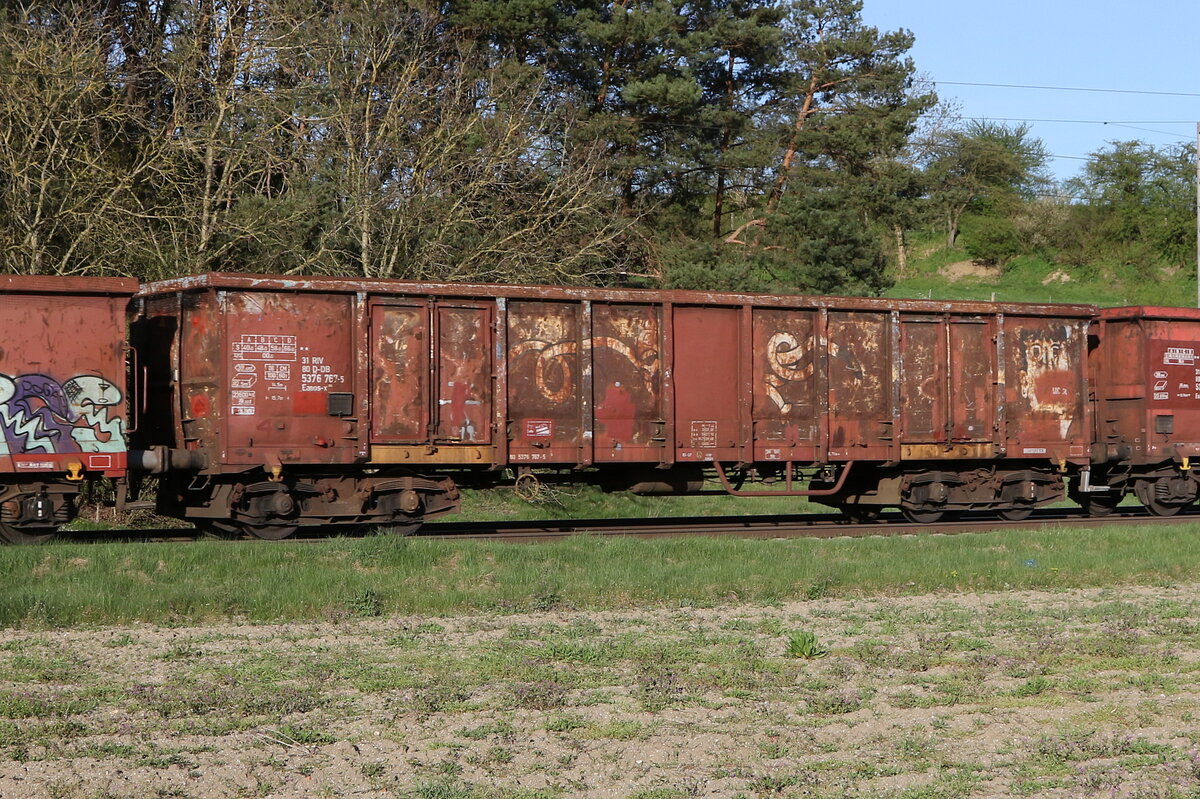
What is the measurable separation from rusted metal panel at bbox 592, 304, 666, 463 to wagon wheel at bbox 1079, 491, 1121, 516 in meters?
7.75

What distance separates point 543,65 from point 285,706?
24371mm

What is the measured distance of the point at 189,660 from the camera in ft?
26.6

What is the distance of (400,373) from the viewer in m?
14.3

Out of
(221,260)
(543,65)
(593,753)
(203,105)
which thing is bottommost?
(593,753)

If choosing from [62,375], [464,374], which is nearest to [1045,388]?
[464,374]

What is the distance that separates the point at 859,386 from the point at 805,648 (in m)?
8.39

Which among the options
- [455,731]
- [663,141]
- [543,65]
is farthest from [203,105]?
[455,731]

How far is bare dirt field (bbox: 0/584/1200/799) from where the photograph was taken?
5.80m

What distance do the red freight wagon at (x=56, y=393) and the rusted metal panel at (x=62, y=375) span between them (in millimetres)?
11

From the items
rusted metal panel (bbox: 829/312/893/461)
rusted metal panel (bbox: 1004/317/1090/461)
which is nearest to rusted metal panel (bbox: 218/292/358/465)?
rusted metal panel (bbox: 829/312/893/461)

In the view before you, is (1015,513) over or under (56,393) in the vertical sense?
under

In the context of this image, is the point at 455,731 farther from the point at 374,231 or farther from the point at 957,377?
the point at 374,231

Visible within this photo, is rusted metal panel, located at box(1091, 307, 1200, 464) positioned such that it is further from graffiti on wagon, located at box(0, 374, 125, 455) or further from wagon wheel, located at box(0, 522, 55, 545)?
wagon wheel, located at box(0, 522, 55, 545)

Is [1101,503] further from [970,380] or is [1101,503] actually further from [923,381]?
[923,381]
